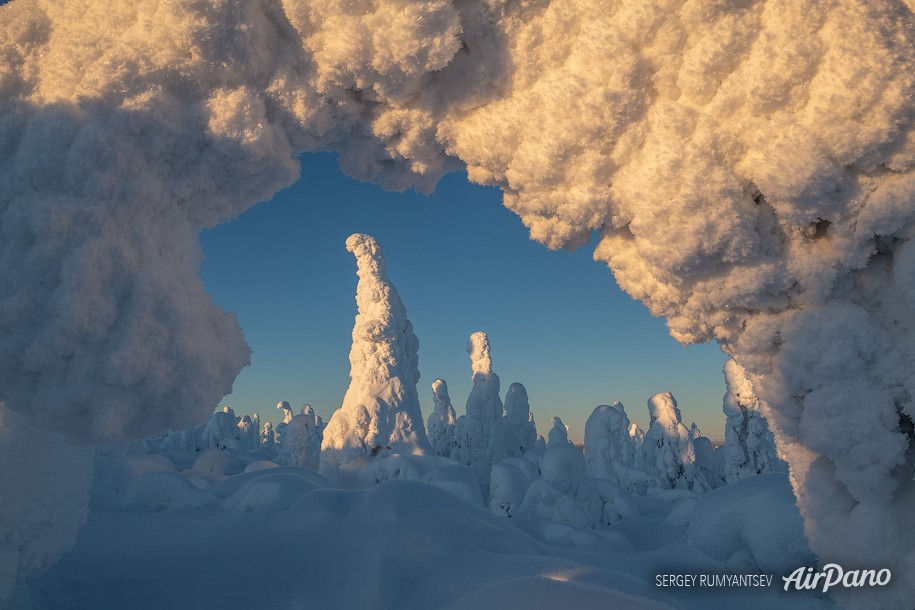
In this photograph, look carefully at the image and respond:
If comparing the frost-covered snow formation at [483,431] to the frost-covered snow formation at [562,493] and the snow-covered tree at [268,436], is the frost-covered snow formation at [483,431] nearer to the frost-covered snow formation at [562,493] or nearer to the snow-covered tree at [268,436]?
the frost-covered snow formation at [562,493]

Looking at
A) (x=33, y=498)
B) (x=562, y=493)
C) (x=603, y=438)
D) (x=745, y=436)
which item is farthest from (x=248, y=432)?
(x=33, y=498)

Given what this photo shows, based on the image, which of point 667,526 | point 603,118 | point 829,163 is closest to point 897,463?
point 829,163

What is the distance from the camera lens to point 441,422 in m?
31.1

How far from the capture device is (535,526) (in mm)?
9906

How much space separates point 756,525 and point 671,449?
1947 centimetres

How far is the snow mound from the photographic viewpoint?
5988 millimetres

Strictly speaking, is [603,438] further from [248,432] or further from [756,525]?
[248,432]

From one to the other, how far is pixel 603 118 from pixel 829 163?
1135 mm

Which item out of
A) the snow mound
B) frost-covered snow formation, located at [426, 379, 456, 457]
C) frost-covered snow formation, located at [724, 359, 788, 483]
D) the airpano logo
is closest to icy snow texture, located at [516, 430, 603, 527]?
the snow mound

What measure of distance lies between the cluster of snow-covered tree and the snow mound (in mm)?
5607

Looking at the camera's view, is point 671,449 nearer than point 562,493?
No

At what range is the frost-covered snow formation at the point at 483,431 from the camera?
963 inches

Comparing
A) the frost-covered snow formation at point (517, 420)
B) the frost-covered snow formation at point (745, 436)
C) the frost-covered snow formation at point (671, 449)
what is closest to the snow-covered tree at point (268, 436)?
the frost-covered snow formation at point (517, 420)

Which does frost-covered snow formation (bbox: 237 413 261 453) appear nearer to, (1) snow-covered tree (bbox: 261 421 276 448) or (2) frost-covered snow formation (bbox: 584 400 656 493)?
(1) snow-covered tree (bbox: 261 421 276 448)
